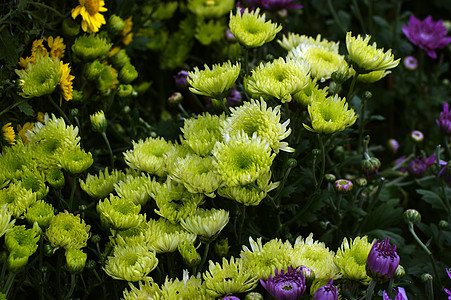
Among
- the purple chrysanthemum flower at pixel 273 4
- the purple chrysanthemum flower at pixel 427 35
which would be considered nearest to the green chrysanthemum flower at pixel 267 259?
the purple chrysanthemum flower at pixel 273 4

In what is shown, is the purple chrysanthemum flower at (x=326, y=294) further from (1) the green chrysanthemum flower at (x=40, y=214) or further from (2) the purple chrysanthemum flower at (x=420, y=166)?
(2) the purple chrysanthemum flower at (x=420, y=166)

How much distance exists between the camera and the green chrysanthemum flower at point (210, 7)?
1843 mm

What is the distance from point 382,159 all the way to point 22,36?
1296mm

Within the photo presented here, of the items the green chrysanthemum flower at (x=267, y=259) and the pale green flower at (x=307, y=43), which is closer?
the green chrysanthemum flower at (x=267, y=259)

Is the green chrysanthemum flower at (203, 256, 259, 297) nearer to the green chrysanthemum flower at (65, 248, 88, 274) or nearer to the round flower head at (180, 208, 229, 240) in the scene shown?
the round flower head at (180, 208, 229, 240)

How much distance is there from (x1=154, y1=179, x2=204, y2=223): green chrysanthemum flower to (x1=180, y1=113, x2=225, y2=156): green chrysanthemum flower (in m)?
0.09

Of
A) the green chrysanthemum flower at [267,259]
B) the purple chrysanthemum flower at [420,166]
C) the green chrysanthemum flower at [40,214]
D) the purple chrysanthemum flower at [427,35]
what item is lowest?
the purple chrysanthemum flower at [420,166]

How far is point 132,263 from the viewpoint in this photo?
1.00 meters

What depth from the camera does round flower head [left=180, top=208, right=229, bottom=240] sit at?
1.02m

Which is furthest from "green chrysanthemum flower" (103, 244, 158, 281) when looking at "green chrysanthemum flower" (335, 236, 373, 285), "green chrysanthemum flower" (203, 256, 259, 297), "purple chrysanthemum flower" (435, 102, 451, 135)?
"purple chrysanthemum flower" (435, 102, 451, 135)

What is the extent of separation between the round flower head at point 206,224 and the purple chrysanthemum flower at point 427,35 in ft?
4.06

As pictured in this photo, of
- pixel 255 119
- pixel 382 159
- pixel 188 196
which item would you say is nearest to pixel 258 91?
pixel 255 119

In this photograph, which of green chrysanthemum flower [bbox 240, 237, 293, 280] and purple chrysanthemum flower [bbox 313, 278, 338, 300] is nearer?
purple chrysanthemum flower [bbox 313, 278, 338, 300]

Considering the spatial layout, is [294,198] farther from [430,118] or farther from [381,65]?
[430,118]
